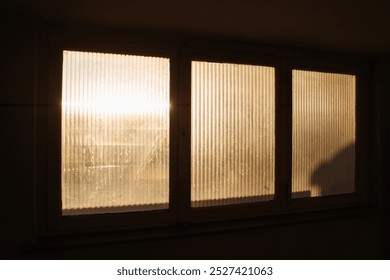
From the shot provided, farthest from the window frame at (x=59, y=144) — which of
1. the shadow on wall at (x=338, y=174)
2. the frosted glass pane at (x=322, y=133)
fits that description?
the shadow on wall at (x=338, y=174)

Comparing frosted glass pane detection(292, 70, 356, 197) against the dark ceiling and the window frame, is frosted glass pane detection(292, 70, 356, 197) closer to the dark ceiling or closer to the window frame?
the dark ceiling

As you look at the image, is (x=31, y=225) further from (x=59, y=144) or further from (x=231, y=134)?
(x=231, y=134)

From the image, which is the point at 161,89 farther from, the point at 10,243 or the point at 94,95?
the point at 10,243

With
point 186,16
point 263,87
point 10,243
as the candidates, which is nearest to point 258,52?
point 263,87

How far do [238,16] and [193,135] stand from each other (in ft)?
2.25

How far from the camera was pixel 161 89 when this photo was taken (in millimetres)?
1687

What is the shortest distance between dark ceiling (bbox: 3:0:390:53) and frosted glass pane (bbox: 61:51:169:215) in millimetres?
217

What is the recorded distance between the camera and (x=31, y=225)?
1.44 meters

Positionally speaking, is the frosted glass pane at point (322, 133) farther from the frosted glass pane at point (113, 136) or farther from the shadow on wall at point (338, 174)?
the frosted glass pane at point (113, 136)

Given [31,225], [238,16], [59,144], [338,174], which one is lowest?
[31,225]

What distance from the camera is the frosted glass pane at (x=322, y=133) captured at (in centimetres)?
198

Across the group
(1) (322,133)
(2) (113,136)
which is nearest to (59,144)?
(2) (113,136)

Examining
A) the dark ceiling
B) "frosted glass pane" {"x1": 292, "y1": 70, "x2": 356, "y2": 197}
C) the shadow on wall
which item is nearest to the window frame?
the dark ceiling

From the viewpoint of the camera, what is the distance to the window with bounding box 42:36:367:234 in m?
1.57
